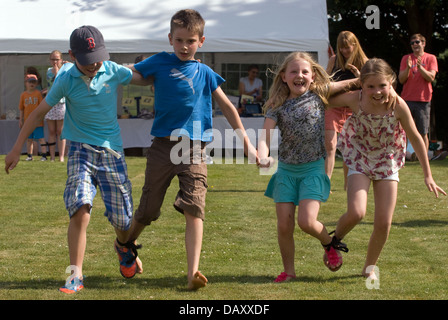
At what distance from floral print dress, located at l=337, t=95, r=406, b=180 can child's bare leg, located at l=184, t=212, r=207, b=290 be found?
48.3 inches

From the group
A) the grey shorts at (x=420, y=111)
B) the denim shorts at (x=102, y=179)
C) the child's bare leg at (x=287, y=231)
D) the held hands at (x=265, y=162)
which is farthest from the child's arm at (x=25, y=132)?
the grey shorts at (x=420, y=111)

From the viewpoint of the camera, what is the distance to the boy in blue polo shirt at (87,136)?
470cm

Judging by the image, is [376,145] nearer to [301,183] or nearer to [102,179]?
[301,183]

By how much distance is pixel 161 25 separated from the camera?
1553 centimetres

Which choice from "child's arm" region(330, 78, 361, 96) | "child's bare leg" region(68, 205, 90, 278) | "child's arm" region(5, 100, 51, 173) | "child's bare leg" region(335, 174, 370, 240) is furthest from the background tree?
"child's bare leg" region(68, 205, 90, 278)

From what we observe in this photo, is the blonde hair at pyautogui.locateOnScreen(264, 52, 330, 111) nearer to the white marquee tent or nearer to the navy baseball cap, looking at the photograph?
the navy baseball cap

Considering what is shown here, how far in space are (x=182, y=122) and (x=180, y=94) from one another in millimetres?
191

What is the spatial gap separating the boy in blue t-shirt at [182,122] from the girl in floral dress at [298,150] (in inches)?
12.8

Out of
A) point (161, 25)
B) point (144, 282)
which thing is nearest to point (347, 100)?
point (144, 282)

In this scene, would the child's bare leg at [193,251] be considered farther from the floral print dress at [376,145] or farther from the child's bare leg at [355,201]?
the floral print dress at [376,145]

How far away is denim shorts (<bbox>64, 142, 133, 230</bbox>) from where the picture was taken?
4721mm
